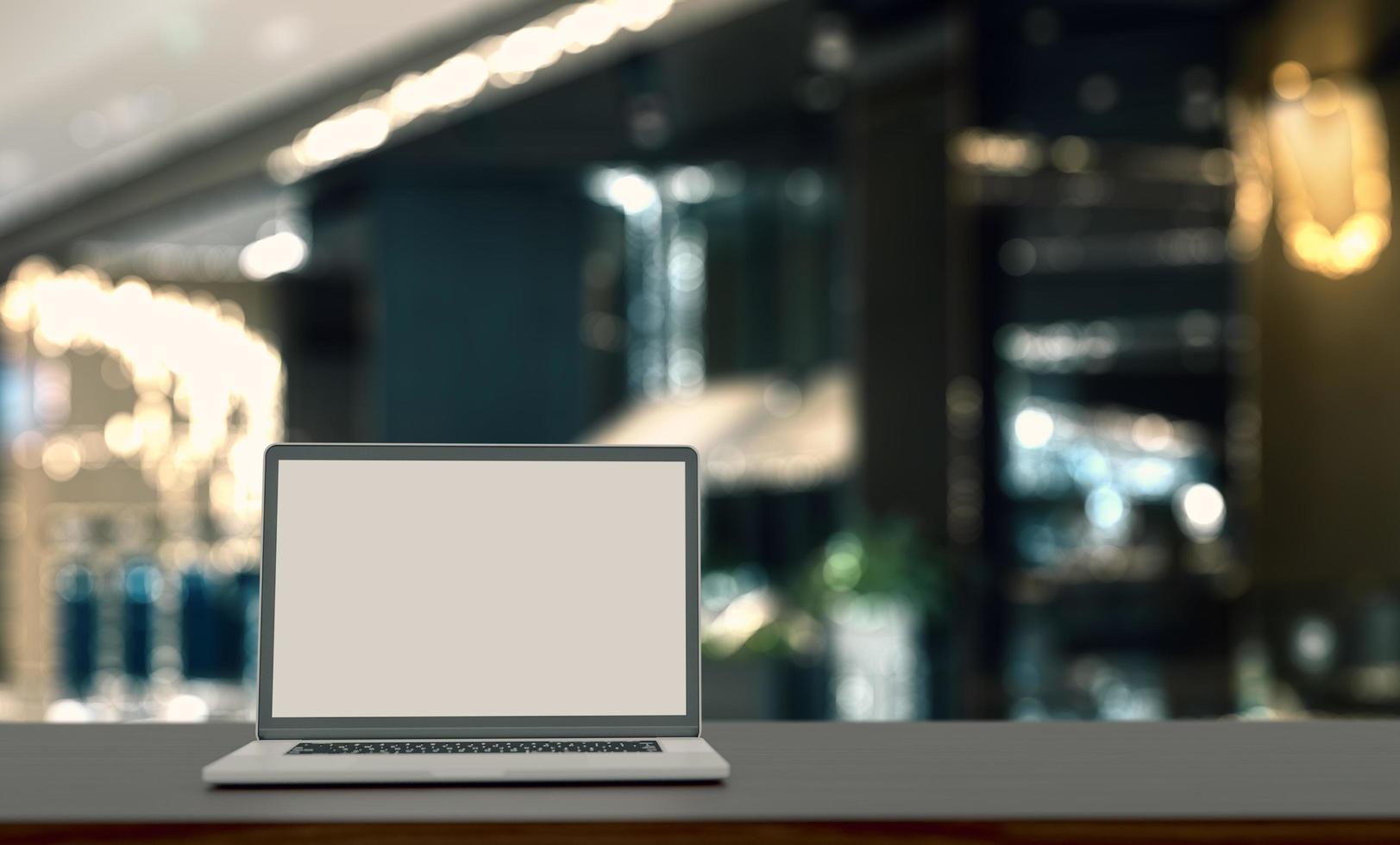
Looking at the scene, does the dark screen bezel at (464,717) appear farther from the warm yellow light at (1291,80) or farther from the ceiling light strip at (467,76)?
the warm yellow light at (1291,80)

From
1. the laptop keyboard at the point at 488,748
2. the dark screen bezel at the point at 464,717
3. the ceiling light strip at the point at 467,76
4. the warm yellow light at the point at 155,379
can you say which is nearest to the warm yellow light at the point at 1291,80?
the ceiling light strip at the point at 467,76

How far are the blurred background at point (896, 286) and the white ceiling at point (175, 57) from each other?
2cm

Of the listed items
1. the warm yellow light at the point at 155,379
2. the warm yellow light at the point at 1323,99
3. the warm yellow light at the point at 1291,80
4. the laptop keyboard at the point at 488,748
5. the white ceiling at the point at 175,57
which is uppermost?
the white ceiling at the point at 175,57

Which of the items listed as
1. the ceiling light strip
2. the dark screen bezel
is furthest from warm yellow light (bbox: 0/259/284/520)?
the dark screen bezel

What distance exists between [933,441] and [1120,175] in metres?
1.23

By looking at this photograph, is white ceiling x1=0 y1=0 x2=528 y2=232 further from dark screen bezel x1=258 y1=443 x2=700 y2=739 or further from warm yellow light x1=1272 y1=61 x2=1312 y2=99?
dark screen bezel x1=258 y1=443 x2=700 y2=739

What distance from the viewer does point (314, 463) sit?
1.12m

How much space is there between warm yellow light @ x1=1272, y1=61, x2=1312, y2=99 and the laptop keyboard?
465 centimetres

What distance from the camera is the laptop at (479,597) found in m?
1.08

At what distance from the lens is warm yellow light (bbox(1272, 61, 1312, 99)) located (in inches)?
197

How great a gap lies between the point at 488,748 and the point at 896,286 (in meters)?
4.65

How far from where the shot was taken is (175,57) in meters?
4.79

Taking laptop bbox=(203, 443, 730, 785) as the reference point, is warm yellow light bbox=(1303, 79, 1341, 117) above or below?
above

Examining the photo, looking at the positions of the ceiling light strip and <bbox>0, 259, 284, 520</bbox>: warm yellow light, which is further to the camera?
<bbox>0, 259, 284, 520</bbox>: warm yellow light
